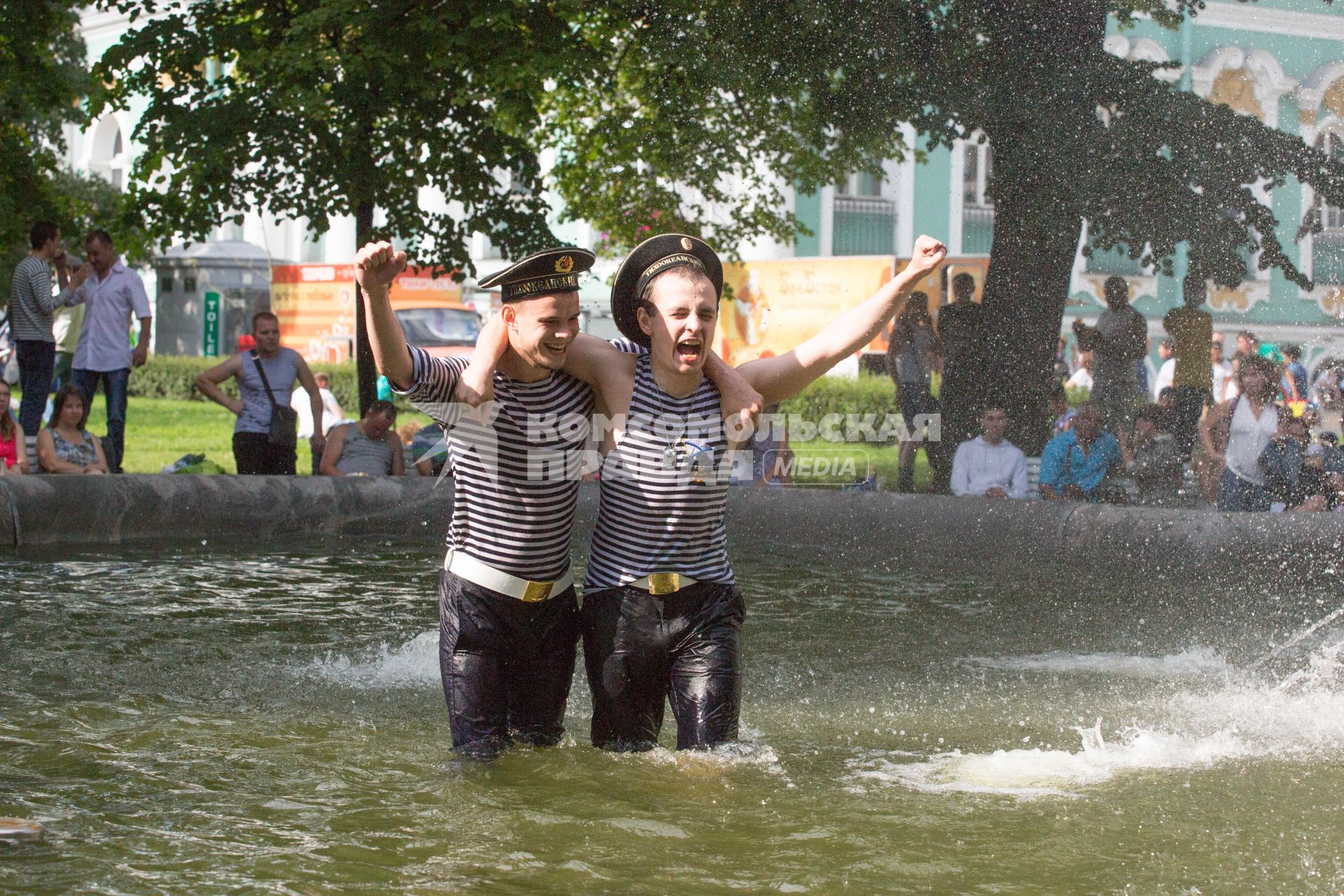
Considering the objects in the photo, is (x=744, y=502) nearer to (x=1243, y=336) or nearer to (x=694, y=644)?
(x=694, y=644)

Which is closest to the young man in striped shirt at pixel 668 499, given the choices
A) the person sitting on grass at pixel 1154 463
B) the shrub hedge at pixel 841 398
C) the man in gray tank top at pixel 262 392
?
the man in gray tank top at pixel 262 392

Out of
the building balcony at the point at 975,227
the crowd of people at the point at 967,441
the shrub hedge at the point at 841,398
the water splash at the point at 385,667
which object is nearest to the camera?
the water splash at the point at 385,667

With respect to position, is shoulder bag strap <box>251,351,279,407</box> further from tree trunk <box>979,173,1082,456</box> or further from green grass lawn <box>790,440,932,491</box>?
tree trunk <box>979,173,1082,456</box>

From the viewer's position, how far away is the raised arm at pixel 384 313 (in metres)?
3.99

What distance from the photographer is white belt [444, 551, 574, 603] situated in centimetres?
439

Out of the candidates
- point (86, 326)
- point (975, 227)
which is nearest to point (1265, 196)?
point (86, 326)

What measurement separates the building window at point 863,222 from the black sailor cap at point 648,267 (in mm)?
26440

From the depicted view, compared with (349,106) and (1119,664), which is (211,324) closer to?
(349,106)

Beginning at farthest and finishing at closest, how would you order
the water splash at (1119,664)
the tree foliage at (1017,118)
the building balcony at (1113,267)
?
1. the building balcony at (1113,267)
2. the tree foliage at (1017,118)
3. the water splash at (1119,664)

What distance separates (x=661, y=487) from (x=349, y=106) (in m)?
10.2

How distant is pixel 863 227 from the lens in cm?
3122

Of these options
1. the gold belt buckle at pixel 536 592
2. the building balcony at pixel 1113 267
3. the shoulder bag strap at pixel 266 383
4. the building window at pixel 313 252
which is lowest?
the gold belt buckle at pixel 536 592

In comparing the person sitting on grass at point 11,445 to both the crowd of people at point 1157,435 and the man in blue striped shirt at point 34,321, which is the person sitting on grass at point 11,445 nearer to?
Answer: the man in blue striped shirt at point 34,321

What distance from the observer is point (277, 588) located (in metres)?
8.88
